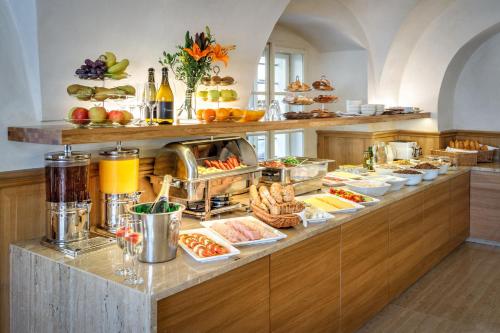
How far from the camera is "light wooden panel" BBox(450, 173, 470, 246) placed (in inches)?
218

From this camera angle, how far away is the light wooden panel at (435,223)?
4871 mm

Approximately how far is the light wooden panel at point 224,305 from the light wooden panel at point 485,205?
407cm

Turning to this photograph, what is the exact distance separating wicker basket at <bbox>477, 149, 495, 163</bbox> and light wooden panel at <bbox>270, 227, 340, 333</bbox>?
3.67 m

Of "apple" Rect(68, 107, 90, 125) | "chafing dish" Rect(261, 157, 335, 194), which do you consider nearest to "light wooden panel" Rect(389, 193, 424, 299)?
"chafing dish" Rect(261, 157, 335, 194)

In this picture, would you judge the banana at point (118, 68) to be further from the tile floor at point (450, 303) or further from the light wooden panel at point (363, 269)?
the tile floor at point (450, 303)

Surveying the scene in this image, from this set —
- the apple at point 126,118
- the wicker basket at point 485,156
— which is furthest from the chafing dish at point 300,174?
the wicker basket at point 485,156

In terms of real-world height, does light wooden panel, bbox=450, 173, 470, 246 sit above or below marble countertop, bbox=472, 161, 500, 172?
below

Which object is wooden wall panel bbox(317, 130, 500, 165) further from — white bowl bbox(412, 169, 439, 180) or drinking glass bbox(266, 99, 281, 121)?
drinking glass bbox(266, 99, 281, 121)

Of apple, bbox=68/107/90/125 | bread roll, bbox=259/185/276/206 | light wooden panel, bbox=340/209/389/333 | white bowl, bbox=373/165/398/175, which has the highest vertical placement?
apple, bbox=68/107/90/125

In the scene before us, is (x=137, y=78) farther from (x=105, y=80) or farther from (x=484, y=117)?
(x=484, y=117)

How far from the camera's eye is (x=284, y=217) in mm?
3137

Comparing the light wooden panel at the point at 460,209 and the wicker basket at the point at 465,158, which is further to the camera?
the wicker basket at the point at 465,158

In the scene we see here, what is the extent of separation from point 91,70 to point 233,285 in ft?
4.38

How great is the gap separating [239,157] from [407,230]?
5.60ft
